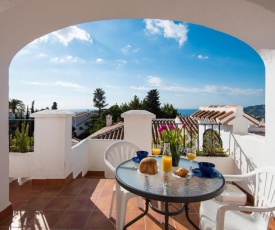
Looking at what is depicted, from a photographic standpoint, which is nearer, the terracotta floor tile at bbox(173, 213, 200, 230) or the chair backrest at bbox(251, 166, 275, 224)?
the chair backrest at bbox(251, 166, 275, 224)

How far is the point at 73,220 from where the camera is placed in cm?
204

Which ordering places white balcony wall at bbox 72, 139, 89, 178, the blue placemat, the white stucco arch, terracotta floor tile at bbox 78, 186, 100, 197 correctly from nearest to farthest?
the blue placemat → the white stucco arch → terracotta floor tile at bbox 78, 186, 100, 197 → white balcony wall at bbox 72, 139, 89, 178

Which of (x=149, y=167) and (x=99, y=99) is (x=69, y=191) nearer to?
(x=149, y=167)

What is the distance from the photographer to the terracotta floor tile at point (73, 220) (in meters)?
1.93

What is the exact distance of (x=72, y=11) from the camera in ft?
6.07

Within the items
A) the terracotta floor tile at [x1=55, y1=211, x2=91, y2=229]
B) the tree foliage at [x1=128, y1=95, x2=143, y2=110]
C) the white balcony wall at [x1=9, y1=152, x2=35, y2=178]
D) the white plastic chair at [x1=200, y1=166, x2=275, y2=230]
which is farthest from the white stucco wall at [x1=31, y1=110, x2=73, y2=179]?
the tree foliage at [x1=128, y1=95, x2=143, y2=110]

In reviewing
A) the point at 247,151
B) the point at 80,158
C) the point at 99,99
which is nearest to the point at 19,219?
the point at 80,158

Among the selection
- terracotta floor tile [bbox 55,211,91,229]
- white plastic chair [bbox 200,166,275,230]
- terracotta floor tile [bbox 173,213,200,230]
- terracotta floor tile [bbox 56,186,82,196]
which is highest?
white plastic chair [bbox 200,166,275,230]

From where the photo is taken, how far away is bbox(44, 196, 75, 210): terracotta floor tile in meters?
2.31

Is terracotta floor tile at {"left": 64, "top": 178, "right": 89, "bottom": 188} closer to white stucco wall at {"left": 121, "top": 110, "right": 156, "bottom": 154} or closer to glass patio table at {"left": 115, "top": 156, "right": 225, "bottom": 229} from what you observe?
white stucco wall at {"left": 121, "top": 110, "right": 156, "bottom": 154}

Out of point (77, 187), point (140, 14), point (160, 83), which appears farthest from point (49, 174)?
point (160, 83)

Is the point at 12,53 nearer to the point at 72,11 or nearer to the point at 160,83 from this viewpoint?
the point at 72,11

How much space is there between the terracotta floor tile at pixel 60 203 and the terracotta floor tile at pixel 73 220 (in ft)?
0.59

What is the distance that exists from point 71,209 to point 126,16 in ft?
7.88
